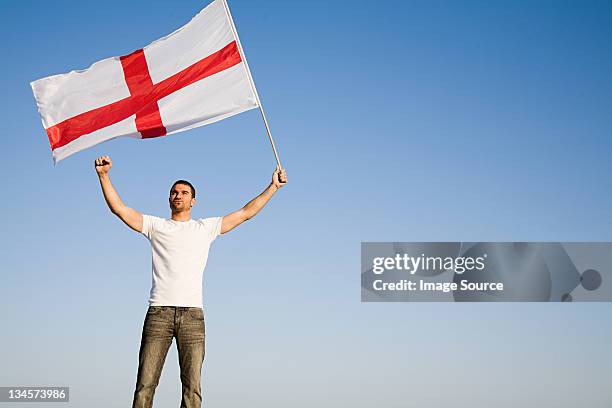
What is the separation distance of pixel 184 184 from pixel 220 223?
526mm

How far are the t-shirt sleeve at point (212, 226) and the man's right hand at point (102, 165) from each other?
1.04 metres

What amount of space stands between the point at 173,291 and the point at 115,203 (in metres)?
1.05

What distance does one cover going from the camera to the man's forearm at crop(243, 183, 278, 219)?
8.43 metres

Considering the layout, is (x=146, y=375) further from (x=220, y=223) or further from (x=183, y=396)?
(x=220, y=223)

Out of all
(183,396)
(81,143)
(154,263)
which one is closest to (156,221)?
(154,263)

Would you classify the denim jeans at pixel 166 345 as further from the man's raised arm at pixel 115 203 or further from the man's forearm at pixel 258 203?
the man's forearm at pixel 258 203

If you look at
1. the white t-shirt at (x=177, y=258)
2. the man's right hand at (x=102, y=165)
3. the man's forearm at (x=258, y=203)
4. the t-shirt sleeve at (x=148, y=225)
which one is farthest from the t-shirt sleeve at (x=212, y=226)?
the man's right hand at (x=102, y=165)

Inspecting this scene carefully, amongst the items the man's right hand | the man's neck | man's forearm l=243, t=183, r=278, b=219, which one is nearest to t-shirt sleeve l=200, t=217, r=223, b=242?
the man's neck

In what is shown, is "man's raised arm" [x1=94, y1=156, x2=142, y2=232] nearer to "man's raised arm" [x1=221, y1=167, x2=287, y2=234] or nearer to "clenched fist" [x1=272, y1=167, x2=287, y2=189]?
"man's raised arm" [x1=221, y1=167, x2=287, y2=234]

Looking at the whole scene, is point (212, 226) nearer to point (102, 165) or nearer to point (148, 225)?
point (148, 225)

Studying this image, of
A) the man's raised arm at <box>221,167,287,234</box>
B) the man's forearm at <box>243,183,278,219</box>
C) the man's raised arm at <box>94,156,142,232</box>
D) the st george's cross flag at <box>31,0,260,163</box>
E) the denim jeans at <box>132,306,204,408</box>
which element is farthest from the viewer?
the st george's cross flag at <box>31,0,260,163</box>

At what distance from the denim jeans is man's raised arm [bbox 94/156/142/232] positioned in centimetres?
87

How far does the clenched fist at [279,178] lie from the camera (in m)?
8.62

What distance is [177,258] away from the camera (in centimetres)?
788
